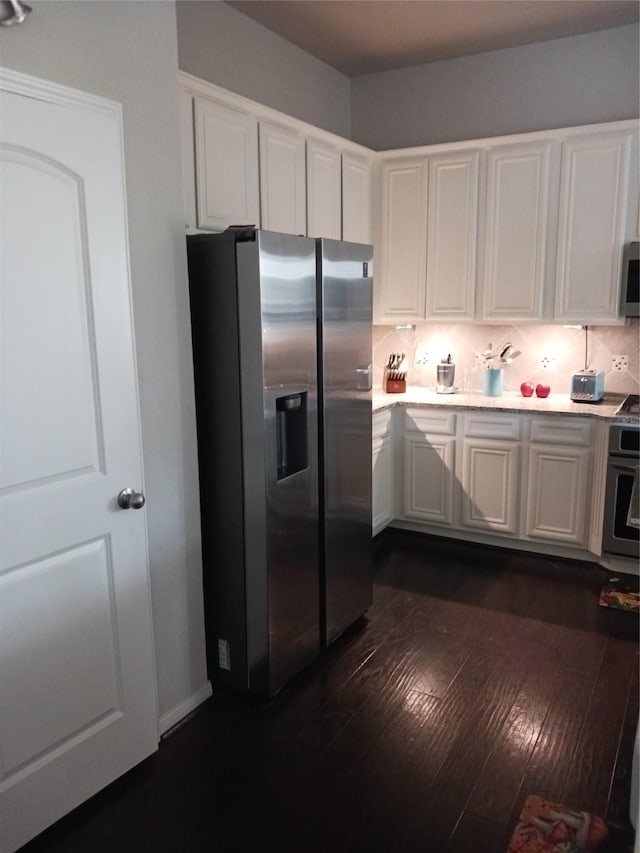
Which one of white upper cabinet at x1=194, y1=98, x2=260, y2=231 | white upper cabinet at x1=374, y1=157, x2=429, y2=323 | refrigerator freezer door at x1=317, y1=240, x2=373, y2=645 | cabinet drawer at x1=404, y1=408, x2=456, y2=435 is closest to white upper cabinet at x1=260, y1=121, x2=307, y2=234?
white upper cabinet at x1=194, y1=98, x2=260, y2=231

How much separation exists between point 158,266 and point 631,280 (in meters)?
2.65

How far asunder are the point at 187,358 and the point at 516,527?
2.47 metres

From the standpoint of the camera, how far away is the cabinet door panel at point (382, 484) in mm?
3971

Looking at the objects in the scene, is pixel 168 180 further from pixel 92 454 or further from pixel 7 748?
pixel 7 748

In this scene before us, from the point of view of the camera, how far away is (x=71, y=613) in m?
1.90

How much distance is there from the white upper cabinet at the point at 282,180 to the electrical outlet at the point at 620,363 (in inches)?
80.8

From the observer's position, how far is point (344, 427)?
280 centimetres

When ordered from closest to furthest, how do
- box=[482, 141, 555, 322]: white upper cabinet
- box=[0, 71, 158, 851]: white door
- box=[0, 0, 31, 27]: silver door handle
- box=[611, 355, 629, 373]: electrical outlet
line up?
1. box=[0, 0, 31, 27]: silver door handle
2. box=[0, 71, 158, 851]: white door
3. box=[482, 141, 555, 322]: white upper cabinet
4. box=[611, 355, 629, 373]: electrical outlet

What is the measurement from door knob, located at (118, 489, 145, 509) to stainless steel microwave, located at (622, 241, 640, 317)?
2.85 m

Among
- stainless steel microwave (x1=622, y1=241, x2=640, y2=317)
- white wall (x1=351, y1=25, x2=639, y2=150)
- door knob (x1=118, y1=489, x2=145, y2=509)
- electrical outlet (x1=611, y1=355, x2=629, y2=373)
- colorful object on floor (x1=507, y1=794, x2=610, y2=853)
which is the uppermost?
white wall (x1=351, y1=25, x2=639, y2=150)

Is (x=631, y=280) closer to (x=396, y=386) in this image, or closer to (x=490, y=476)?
(x=490, y=476)

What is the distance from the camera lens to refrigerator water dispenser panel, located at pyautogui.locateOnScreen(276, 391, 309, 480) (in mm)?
2461

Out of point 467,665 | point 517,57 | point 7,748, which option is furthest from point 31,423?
point 517,57

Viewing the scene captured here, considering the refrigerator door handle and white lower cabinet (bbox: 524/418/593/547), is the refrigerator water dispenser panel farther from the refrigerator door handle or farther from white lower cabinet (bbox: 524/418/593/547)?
white lower cabinet (bbox: 524/418/593/547)
